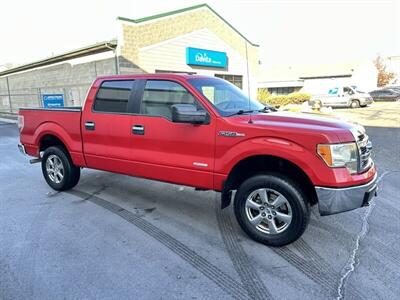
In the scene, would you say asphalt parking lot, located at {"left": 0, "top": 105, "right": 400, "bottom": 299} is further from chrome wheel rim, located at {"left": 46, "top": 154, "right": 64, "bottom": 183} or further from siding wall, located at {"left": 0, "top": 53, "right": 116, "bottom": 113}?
siding wall, located at {"left": 0, "top": 53, "right": 116, "bottom": 113}

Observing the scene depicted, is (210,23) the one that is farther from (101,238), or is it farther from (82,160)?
(101,238)

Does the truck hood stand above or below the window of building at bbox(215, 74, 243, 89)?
below

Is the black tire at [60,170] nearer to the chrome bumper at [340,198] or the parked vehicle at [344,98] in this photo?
the chrome bumper at [340,198]

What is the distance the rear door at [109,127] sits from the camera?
470 centimetres

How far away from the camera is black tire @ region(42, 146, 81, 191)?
218 inches

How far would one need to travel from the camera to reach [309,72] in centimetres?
4759

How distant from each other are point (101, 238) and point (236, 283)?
1.80m

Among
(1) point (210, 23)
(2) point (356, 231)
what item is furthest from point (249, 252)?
(1) point (210, 23)

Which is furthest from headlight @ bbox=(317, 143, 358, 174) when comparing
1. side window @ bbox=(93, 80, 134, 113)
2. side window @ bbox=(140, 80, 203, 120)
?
side window @ bbox=(93, 80, 134, 113)

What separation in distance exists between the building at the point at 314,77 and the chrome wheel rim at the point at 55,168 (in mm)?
38549

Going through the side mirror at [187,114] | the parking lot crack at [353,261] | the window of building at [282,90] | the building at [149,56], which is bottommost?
the parking lot crack at [353,261]

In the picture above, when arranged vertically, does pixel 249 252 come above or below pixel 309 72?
below

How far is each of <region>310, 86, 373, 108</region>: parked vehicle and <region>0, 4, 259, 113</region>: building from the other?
7.43m

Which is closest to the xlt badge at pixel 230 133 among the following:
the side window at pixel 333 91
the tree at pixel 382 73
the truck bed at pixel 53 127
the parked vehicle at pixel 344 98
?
the truck bed at pixel 53 127
